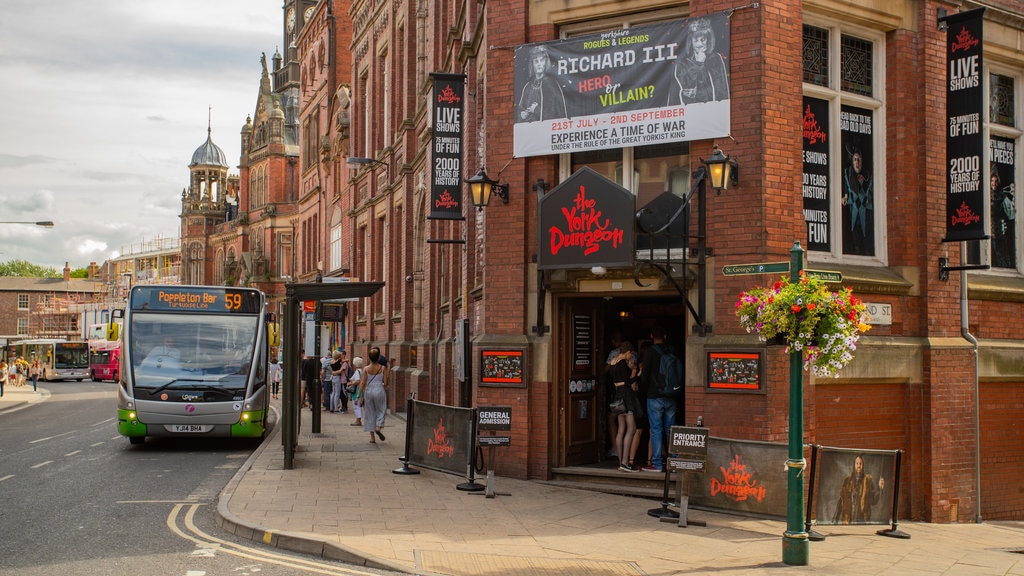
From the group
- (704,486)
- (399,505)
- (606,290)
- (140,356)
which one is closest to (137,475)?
(140,356)

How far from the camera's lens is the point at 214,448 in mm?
18203

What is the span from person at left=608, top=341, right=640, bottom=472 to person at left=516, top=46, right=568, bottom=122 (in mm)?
3269

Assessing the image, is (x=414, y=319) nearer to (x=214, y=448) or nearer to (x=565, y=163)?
(x=214, y=448)

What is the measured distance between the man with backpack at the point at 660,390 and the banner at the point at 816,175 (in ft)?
7.49

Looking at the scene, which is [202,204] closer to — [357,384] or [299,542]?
[357,384]

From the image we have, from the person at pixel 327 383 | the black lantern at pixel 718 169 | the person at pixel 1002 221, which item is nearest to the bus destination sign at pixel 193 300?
the black lantern at pixel 718 169

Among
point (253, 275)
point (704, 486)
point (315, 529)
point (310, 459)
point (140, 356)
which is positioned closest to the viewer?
point (315, 529)

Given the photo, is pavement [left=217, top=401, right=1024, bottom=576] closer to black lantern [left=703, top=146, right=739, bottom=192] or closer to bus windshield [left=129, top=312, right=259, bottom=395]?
black lantern [left=703, top=146, right=739, bottom=192]

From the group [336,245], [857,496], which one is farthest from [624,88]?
[336,245]

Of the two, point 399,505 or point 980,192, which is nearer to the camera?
point 399,505

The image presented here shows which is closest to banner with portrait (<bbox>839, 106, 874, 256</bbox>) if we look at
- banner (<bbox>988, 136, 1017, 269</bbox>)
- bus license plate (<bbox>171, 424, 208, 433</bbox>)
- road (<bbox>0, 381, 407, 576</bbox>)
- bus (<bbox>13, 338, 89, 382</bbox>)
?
banner (<bbox>988, 136, 1017, 269</bbox>)

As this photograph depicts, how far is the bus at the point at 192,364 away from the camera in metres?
16.9

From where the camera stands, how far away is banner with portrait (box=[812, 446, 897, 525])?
10.3 metres

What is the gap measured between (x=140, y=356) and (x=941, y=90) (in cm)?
1343
